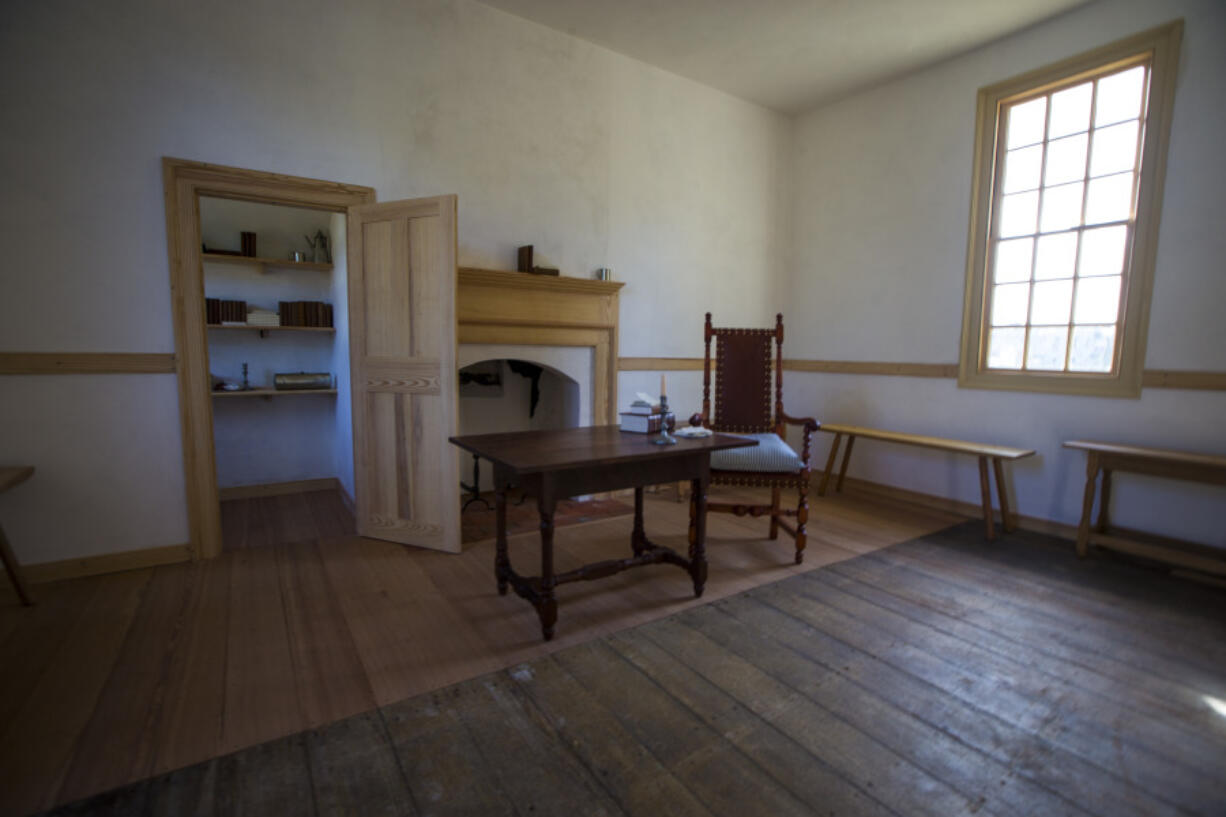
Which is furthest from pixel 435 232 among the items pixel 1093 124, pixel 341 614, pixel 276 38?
pixel 1093 124

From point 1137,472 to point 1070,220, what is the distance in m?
1.65

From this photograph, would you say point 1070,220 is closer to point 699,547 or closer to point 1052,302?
point 1052,302

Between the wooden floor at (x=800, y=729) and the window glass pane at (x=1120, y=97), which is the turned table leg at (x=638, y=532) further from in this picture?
the window glass pane at (x=1120, y=97)

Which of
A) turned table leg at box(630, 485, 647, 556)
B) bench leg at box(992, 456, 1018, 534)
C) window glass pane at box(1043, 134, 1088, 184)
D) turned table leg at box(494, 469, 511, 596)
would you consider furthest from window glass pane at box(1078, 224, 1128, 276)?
turned table leg at box(494, 469, 511, 596)

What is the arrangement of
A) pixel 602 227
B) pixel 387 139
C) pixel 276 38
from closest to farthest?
pixel 276 38
pixel 387 139
pixel 602 227

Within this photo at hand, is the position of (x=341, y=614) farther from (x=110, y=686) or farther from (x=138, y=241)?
(x=138, y=241)

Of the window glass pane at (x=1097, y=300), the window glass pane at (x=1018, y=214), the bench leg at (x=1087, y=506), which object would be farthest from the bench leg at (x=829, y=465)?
the window glass pane at (x=1018, y=214)

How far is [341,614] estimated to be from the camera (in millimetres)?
2439

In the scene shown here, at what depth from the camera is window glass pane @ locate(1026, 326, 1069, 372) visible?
3631 millimetres

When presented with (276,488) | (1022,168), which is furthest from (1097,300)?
(276,488)

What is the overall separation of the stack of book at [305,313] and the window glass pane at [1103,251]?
5624 millimetres

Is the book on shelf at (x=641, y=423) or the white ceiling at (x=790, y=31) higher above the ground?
the white ceiling at (x=790, y=31)

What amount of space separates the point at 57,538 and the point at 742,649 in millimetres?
3368

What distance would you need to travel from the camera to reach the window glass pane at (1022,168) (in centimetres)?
372
